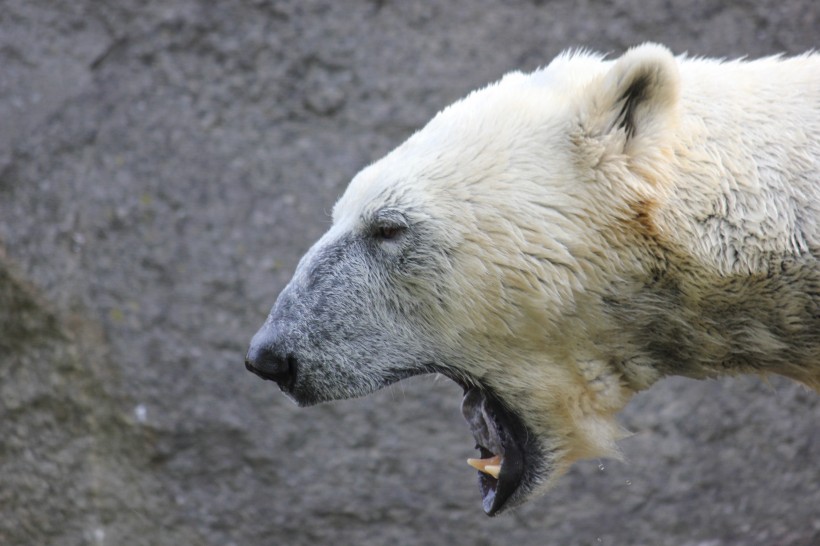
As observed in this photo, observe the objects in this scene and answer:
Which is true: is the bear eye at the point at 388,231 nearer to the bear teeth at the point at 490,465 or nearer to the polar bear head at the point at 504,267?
the polar bear head at the point at 504,267

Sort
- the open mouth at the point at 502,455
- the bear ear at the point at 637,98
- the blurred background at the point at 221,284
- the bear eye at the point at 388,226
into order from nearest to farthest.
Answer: the bear ear at the point at 637,98 < the bear eye at the point at 388,226 < the open mouth at the point at 502,455 < the blurred background at the point at 221,284

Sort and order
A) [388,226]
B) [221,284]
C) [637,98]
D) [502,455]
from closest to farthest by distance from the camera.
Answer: [637,98]
[388,226]
[502,455]
[221,284]

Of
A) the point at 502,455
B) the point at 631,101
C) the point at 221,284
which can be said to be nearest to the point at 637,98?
the point at 631,101

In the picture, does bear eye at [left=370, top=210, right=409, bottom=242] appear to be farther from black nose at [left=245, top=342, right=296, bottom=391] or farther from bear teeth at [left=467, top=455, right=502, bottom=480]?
bear teeth at [left=467, top=455, right=502, bottom=480]

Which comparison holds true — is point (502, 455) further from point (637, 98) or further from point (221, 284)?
point (221, 284)

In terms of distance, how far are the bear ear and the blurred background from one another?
1932mm

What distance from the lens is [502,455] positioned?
214 centimetres

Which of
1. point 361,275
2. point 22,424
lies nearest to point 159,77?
point 22,424

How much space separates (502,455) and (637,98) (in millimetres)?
876

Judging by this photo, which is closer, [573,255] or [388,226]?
[573,255]

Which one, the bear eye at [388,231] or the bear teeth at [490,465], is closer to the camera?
the bear eye at [388,231]

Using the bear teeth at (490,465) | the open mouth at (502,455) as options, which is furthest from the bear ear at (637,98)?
the bear teeth at (490,465)

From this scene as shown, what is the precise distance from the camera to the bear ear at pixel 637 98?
1.78 m

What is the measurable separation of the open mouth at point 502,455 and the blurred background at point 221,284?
4.80ft
